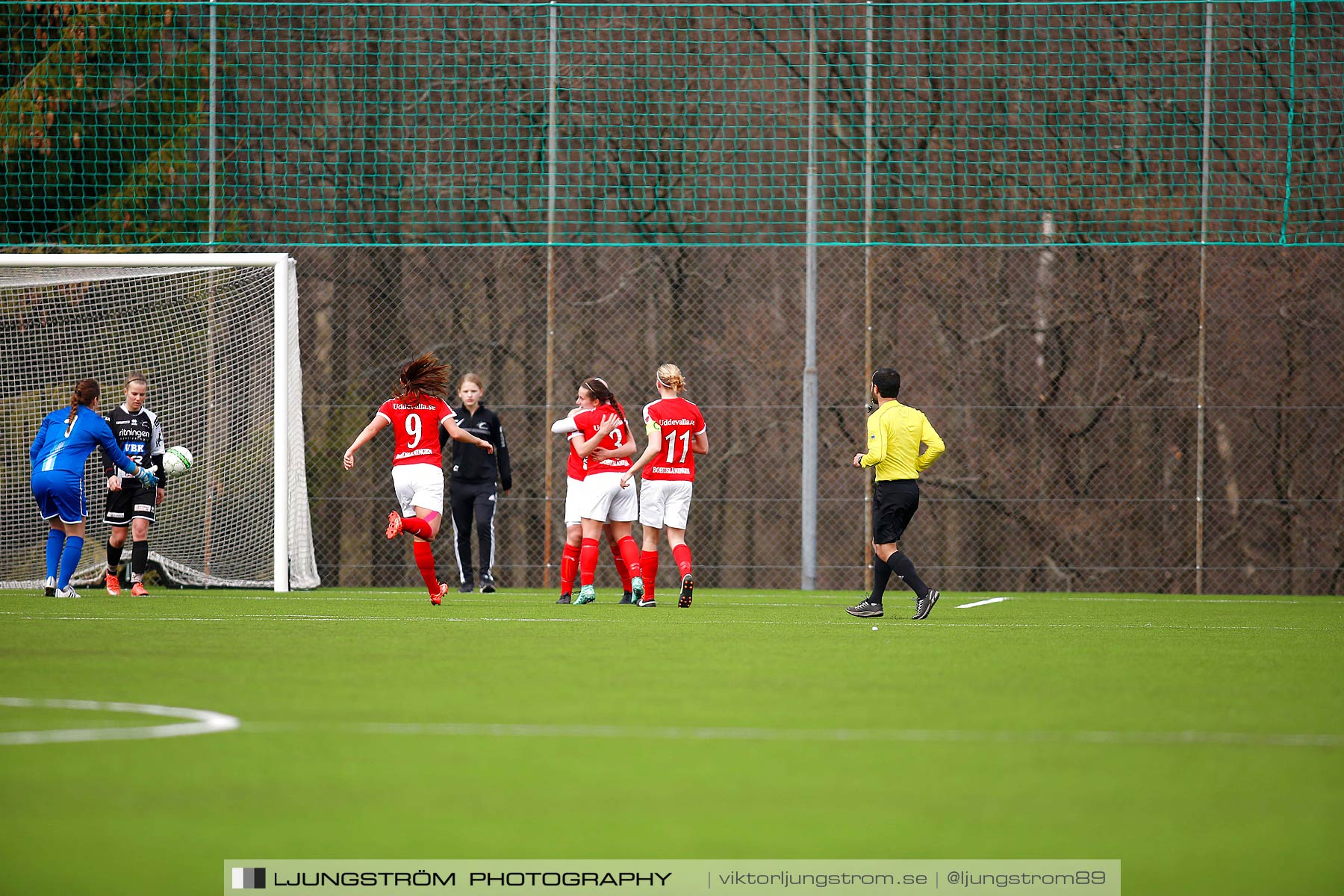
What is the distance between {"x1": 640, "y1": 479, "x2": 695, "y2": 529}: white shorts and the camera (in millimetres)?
12852

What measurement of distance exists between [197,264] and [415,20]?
4.15 meters

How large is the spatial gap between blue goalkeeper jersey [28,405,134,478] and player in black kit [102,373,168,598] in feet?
2.15

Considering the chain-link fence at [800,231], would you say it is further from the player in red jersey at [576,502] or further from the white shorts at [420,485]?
the white shorts at [420,485]

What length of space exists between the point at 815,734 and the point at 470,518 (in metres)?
9.80

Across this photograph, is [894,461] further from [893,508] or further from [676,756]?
[676,756]

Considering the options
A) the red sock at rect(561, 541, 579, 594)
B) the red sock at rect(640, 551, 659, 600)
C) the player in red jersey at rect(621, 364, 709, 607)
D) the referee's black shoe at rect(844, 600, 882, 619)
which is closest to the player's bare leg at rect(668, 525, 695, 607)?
the player in red jersey at rect(621, 364, 709, 607)

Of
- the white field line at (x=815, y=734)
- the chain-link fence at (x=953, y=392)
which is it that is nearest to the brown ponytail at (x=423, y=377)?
the chain-link fence at (x=953, y=392)

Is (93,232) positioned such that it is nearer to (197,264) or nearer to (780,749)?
(197,264)

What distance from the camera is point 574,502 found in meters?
13.3

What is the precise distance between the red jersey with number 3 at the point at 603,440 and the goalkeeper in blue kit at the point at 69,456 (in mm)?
3732

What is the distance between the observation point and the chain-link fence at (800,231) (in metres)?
16.6

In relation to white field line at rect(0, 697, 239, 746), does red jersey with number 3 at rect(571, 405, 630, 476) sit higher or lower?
higher

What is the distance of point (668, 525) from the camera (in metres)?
13.0

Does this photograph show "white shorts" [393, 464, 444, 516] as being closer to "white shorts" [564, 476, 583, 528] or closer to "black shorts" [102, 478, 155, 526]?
"white shorts" [564, 476, 583, 528]
